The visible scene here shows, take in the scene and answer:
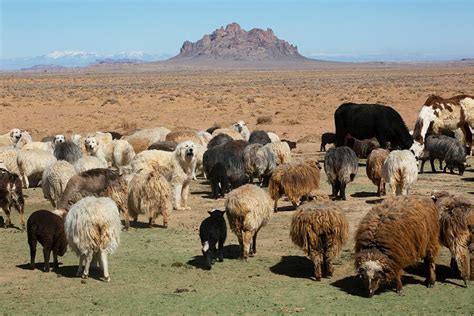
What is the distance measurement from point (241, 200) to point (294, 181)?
3.43 meters

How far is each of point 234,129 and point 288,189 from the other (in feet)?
36.9

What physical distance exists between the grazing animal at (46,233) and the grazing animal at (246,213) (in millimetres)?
2708

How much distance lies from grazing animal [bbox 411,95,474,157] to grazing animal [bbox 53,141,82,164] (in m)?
10.5

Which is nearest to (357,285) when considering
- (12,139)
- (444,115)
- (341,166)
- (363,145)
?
(341,166)

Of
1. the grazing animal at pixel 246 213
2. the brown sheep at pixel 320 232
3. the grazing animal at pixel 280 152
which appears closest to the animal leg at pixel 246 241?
the grazing animal at pixel 246 213

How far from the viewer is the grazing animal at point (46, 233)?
34.6 ft

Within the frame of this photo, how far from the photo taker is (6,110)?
48844 millimetres

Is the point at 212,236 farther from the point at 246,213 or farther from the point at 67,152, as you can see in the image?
the point at 67,152

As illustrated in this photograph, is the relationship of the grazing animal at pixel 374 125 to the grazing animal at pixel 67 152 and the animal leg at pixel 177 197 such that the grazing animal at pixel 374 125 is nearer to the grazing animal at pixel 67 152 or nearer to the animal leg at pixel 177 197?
the animal leg at pixel 177 197

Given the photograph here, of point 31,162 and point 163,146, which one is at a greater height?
point 163,146

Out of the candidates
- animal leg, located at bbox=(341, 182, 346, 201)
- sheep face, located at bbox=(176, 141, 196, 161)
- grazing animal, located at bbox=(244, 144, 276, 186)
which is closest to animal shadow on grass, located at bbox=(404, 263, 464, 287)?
animal leg, located at bbox=(341, 182, 346, 201)

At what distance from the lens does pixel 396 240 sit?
30.4ft

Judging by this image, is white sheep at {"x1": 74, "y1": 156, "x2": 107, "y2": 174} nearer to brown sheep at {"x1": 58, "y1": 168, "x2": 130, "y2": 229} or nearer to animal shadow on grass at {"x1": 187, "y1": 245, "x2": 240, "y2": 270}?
brown sheep at {"x1": 58, "y1": 168, "x2": 130, "y2": 229}

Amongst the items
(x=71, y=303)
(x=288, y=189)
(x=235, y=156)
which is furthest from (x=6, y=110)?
(x=71, y=303)
